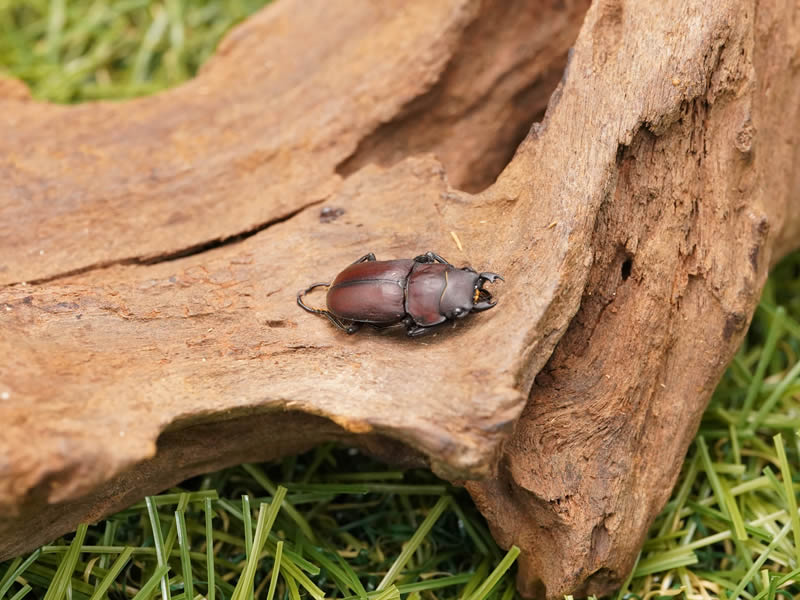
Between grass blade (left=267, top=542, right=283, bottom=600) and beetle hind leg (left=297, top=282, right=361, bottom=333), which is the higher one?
beetle hind leg (left=297, top=282, right=361, bottom=333)

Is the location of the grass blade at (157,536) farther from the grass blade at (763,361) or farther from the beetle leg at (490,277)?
the grass blade at (763,361)

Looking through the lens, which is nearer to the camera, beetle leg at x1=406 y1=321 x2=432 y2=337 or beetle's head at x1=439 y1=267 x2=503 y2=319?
Answer: beetle's head at x1=439 y1=267 x2=503 y2=319

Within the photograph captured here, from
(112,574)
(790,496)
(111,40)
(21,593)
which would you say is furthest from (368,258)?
(111,40)

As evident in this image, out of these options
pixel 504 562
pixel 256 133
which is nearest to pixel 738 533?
pixel 504 562

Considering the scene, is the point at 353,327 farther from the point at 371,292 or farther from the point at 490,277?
the point at 490,277

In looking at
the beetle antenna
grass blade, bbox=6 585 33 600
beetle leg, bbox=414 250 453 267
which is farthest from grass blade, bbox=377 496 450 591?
grass blade, bbox=6 585 33 600

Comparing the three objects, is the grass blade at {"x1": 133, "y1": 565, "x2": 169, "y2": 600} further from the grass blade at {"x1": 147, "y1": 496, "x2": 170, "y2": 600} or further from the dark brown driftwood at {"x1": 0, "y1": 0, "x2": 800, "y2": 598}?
the dark brown driftwood at {"x1": 0, "y1": 0, "x2": 800, "y2": 598}

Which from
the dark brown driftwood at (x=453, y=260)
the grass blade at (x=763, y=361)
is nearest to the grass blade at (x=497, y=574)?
the dark brown driftwood at (x=453, y=260)

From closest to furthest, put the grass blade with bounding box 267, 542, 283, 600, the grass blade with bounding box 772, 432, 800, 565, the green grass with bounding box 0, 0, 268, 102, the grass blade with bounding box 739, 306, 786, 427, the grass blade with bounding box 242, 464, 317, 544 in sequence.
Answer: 1. the grass blade with bounding box 267, 542, 283, 600
2. the grass blade with bounding box 772, 432, 800, 565
3. the grass blade with bounding box 242, 464, 317, 544
4. the grass blade with bounding box 739, 306, 786, 427
5. the green grass with bounding box 0, 0, 268, 102
